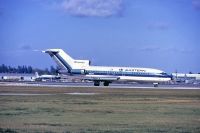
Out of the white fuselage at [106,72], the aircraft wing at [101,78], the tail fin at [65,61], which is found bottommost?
the aircraft wing at [101,78]

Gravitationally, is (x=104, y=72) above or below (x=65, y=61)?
below

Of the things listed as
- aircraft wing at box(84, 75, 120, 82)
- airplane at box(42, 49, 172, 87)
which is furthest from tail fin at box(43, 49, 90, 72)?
aircraft wing at box(84, 75, 120, 82)

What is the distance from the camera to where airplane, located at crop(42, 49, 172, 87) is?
10375 cm

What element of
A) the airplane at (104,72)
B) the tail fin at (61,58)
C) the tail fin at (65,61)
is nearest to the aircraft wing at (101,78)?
the airplane at (104,72)

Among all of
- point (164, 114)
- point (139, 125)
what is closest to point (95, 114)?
point (164, 114)

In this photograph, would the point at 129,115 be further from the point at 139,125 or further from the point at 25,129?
the point at 25,129

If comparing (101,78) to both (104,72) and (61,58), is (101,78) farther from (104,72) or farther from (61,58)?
(61,58)

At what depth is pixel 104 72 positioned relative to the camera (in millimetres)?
103875

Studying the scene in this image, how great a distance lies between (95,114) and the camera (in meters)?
30.7

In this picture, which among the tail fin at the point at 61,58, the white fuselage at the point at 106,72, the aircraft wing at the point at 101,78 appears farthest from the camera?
the tail fin at the point at 61,58

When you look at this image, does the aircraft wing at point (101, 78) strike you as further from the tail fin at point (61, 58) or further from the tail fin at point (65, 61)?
the tail fin at point (61, 58)

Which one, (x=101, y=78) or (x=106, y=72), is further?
(x=106, y=72)

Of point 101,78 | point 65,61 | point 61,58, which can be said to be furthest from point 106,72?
point 61,58

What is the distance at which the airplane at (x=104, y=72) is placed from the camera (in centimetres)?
10375
